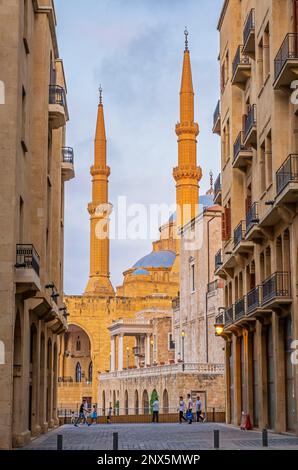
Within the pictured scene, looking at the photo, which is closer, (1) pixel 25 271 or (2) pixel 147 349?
(1) pixel 25 271

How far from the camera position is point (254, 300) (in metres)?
31.4

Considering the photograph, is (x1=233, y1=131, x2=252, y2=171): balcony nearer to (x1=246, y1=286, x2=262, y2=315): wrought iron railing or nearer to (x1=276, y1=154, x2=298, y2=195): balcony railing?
(x1=246, y1=286, x2=262, y2=315): wrought iron railing

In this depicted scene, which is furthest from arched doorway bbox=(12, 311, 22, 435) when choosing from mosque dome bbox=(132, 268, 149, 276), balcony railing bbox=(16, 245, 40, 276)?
mosque dome bbox=(132, 268, 149, 276)

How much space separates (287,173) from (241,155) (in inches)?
324

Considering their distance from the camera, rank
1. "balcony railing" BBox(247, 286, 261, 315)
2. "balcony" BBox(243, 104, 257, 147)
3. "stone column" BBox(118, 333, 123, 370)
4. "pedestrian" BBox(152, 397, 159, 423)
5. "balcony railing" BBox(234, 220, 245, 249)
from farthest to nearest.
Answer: "stone column" BBox(118, 333, 123, 370)
"pedestrian" BBox(152, 397, 159, 423)
"balcony railing" BBox(234, 220, 245, 249)
"balcony" BBox(243, 104, 257, 147)
"balcony railing" BBox(247, 286, 261, 315)

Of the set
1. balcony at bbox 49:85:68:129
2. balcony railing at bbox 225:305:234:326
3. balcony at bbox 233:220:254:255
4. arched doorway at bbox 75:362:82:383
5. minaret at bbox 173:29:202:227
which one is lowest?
arched doorway at bbox 75:362:82:383

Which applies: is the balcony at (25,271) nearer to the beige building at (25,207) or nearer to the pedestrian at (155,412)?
the beige building at (25,207)

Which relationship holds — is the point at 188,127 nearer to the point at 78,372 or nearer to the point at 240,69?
the point at 78,372

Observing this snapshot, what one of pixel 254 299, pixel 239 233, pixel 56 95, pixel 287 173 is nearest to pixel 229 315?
pixel 239 233

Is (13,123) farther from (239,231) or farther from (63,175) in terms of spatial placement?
(63,175)

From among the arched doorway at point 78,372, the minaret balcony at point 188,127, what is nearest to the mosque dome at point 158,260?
the arched doorway at point 78,372

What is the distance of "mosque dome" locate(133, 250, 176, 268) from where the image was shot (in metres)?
116

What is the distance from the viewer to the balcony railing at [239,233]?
111ft

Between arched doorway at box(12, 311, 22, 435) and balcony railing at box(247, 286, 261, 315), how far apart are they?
9.42 meters
